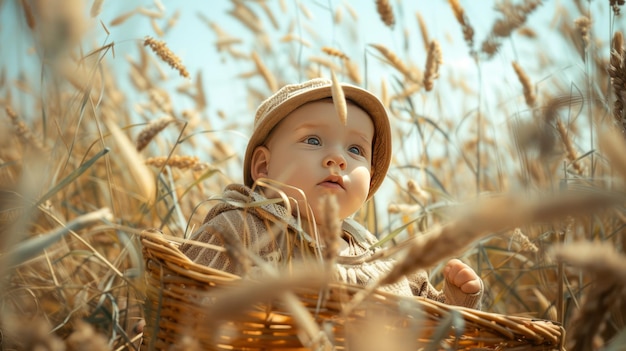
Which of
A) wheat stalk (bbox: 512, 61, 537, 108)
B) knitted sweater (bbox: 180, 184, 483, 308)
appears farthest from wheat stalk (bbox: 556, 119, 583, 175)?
knitted sweater (bbox: 180, 184, 483, 308)

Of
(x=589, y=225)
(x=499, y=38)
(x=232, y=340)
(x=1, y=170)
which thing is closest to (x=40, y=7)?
(x=232, y=340)

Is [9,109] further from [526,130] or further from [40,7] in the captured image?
[526,130]

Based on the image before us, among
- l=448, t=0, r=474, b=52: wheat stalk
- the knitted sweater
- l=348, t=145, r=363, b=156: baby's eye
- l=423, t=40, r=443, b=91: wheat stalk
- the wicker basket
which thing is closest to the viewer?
the wicker basket

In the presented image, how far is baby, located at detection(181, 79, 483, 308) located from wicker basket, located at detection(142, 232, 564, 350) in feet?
0.81

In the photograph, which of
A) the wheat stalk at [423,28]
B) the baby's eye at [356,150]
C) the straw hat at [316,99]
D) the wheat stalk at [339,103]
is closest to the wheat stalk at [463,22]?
the wheat stalk at [423,28]

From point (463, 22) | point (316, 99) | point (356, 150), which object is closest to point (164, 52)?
point (316, 99)

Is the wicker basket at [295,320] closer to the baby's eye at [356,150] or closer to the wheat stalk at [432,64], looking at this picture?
the baby's eye at [356,150]

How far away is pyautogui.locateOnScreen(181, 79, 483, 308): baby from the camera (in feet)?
4.07

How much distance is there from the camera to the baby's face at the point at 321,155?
129 centimetres

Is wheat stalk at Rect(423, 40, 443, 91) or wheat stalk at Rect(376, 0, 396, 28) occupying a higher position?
wheat stalk at Rect(376, 0, 396, 28)

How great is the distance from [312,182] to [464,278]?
36cm

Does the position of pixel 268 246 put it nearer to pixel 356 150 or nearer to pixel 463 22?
pixel 356 150

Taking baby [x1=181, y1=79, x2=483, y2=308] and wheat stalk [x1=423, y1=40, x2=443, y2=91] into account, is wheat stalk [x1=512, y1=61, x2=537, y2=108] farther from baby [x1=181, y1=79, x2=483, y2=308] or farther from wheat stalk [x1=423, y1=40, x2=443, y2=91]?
baby [x1=181, y1=79, x2=483, y2=308]

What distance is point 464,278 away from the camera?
1.24 meters
